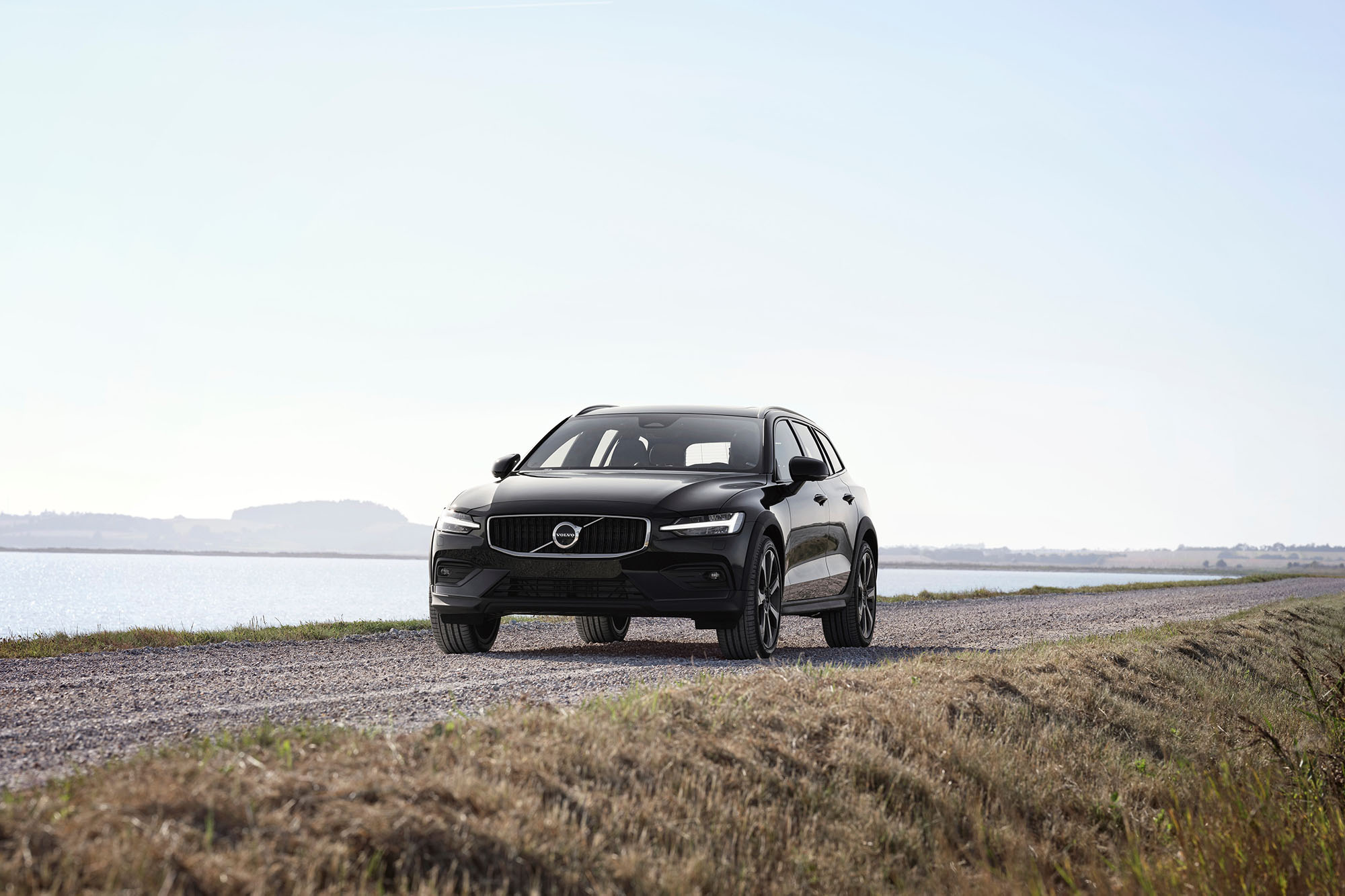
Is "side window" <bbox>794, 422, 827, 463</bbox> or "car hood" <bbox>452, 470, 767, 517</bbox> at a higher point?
"side window" <bbox>794, 422, 827, 463</bbox>

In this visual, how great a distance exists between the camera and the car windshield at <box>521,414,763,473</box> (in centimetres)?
1048

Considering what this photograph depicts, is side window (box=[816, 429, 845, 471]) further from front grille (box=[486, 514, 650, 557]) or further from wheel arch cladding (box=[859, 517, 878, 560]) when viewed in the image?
front grille (box=[486, 514, 650, 557])

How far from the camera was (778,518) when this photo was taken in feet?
32.4

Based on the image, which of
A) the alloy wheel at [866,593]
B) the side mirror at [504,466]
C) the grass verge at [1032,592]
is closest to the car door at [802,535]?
the alloy wheel at [866,593]

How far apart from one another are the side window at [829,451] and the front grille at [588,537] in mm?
3900

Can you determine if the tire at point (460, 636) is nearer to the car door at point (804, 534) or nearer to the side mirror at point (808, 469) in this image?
the car door at point (804, 534)

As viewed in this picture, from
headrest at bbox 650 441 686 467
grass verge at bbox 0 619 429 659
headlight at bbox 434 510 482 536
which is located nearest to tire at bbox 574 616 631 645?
grass verge at bbox 0 619 429 659

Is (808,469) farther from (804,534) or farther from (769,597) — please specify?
(769,597)

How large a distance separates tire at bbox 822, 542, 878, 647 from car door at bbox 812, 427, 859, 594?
246mm

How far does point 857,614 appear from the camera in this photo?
12.2 m

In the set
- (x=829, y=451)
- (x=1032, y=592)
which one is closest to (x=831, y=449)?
(x=829, y=451)

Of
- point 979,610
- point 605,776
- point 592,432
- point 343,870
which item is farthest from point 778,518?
point 979,610

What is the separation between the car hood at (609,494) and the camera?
9062 millimetres

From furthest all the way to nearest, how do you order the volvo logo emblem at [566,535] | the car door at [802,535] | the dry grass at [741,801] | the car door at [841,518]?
1. the car door at [841,518]
2. the car door at [802,535]
3. the volvo logo emblem at [566,535]
4. the dry grass at [741,801]
